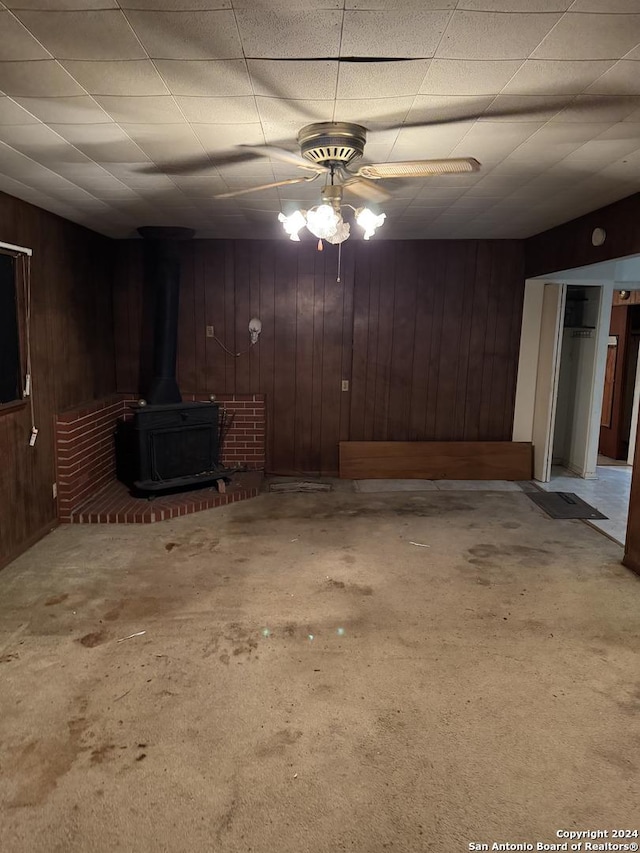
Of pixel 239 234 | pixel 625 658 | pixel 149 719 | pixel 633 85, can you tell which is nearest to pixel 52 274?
pixel 239 234

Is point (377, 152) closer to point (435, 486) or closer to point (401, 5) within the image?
point (401, 5)

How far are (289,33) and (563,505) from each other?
458 cm

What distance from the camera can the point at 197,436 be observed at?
17.0 ft

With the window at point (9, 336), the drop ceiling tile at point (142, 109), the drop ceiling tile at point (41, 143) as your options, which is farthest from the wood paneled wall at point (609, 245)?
the window at point (9, 336)

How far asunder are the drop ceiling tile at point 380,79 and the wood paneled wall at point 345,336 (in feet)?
11.6

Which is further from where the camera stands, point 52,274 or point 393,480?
point 393,480

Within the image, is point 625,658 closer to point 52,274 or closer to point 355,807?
point 355,807

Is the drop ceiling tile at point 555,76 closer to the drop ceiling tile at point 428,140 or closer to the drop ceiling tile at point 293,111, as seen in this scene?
the drop ceiling tile at point 428,140

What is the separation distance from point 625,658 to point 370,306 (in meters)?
4.04

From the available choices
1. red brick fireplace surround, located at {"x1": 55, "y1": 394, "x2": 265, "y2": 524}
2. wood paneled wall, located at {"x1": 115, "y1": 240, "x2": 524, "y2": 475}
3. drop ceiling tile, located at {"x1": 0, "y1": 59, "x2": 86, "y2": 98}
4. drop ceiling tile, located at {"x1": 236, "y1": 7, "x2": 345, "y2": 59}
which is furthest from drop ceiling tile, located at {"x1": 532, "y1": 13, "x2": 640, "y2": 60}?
red brick fireplace surround, located at {"x1": 55, "y1": 394, "x2": 265, "y2": 524}

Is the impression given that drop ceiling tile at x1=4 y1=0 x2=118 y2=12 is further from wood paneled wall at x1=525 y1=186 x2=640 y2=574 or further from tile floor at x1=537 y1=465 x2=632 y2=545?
tile floor at x1=537 y1=465 x2=632 y2=545

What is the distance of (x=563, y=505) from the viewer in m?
5.10

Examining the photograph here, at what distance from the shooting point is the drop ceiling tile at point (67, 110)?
2.25 metres

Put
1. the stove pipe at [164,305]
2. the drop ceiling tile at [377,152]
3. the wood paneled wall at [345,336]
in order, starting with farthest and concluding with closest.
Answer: the wood paneled wall at [345,336] < the stove pipe at [164,305] < the drop ceiling tile at [377,152]
